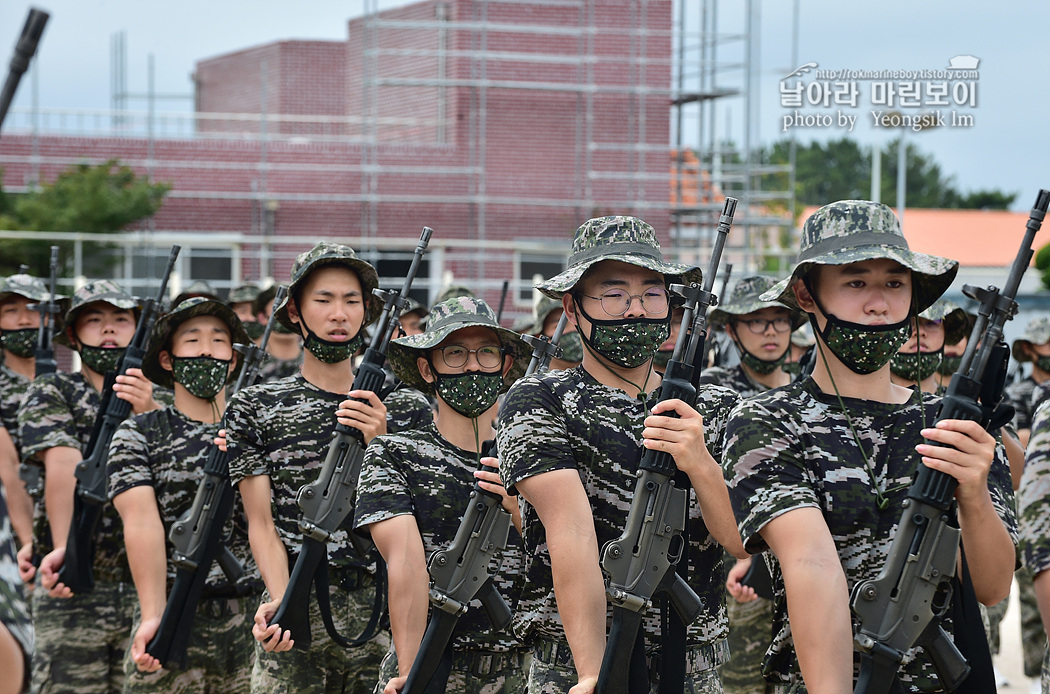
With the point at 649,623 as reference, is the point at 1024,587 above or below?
below

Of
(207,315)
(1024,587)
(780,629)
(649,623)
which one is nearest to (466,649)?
(649,623)

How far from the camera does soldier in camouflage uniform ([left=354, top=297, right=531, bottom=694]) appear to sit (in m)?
4.67

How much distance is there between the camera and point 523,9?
2419 centimetres

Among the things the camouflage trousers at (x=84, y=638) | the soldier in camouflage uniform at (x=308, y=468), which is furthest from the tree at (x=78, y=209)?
the soldier in camouflage uniform at (x=308, y=468)

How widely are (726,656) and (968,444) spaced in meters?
1.47

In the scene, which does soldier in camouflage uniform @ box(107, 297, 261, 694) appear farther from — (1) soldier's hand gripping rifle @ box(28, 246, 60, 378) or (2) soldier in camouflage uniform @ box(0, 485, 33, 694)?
(2) soldier in camouflage uniform @ box(0, 485, 33, 694)

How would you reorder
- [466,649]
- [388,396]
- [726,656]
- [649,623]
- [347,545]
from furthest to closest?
[388,396] → [347,545] → [466,649] → [726,656] → [649,623]

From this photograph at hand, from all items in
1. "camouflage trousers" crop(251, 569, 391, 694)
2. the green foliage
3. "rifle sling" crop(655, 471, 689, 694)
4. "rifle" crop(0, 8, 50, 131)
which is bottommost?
"camouflage trousers" crop(251, 569, 391, 694)

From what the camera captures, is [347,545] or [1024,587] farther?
[1024,587]

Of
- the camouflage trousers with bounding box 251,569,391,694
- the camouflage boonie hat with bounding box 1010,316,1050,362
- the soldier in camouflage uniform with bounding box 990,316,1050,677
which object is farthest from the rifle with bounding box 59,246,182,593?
the camouflage boonie hat with bounding box 1010,316,1050,362

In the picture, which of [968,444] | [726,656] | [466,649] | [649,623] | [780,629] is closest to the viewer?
[968,444]

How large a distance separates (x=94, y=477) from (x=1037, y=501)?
5014mm

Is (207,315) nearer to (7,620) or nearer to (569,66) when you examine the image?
(7,620)

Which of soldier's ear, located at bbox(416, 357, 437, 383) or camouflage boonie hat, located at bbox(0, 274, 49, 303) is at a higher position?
camouflage boonie hat, located at bbox(0, 274, 49, 303)
